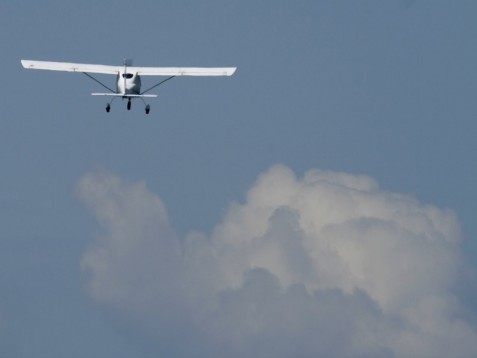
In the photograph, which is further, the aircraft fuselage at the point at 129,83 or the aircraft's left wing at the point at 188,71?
the aircraft's left wing at the point at 188,71

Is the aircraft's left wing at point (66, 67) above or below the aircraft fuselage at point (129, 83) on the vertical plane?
above

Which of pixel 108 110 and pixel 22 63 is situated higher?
pixel 22 63

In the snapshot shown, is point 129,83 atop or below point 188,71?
below

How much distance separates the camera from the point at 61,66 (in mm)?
186250

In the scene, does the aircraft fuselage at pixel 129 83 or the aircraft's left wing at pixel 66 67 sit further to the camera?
the aircraft's left wing at pixel 66 67

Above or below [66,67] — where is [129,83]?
below

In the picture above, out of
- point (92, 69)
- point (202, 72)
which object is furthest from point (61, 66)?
point (202, 72)

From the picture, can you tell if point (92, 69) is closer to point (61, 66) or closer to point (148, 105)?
point (61, 66)

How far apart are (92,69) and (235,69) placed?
18549 mm

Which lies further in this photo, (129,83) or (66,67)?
(66,67)

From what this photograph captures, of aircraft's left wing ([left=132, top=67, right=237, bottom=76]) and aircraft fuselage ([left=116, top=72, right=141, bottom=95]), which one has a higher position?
aircraft's left wing ([left=132, top=67, right=237, bottom=76])

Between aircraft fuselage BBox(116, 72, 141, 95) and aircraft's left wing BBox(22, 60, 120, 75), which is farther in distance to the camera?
aircraft's left wing BBox(22, 60, 120, 75)

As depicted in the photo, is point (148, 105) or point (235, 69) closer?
point (148, 105)

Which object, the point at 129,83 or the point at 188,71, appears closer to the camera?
the point at 129,83
